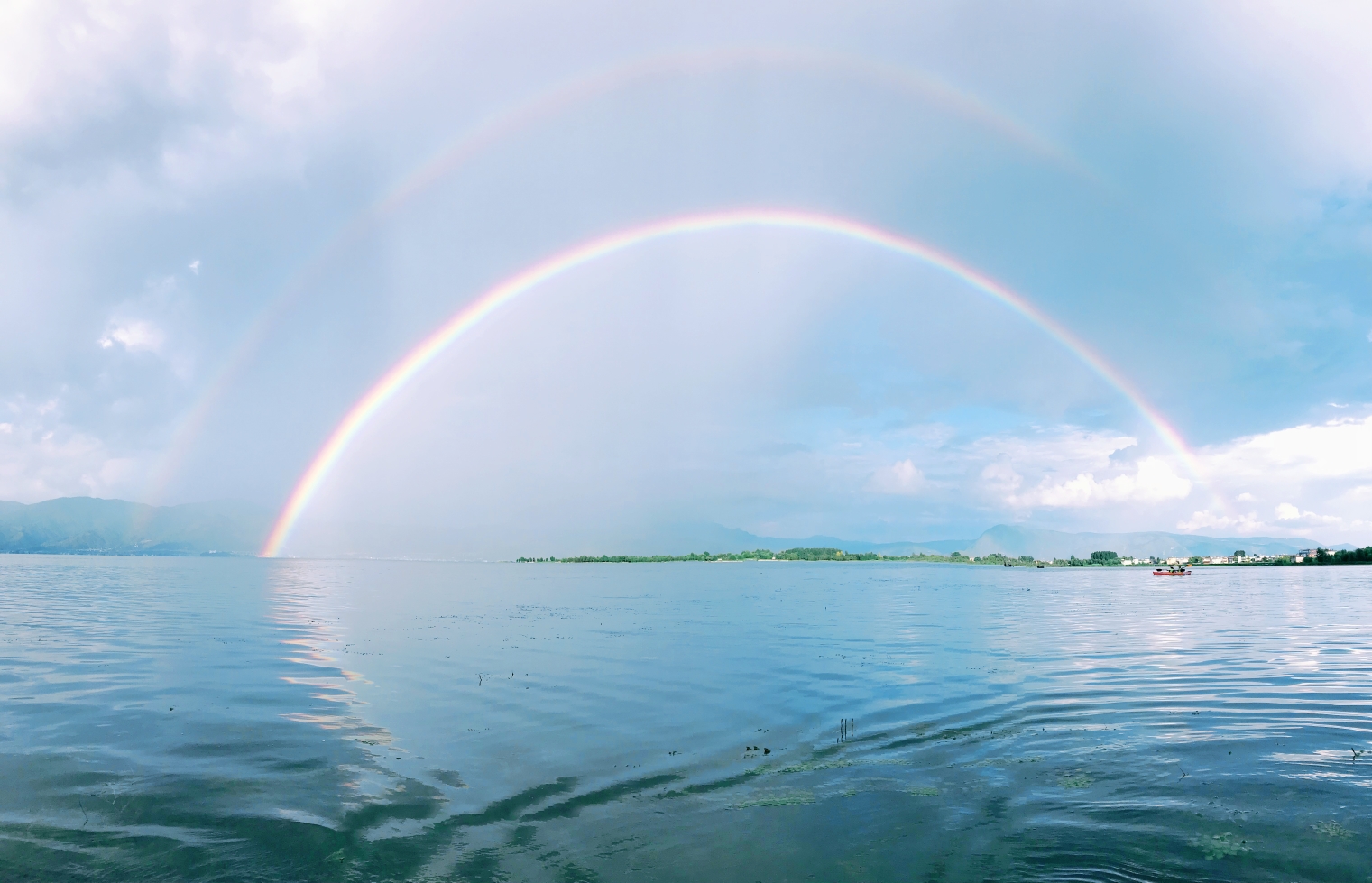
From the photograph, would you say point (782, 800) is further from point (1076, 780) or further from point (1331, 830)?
point (1331, 830)

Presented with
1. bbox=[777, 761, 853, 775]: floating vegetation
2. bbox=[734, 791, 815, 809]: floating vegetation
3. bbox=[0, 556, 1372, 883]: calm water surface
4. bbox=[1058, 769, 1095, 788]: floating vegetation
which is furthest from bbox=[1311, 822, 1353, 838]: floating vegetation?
bbox=[734, 791, 815, 809]: floating vegetation

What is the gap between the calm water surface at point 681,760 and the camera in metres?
14.9

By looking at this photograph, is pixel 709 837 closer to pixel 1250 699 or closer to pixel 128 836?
pixel 128 836

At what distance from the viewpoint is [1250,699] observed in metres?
29.9

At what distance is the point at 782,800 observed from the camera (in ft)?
60.0

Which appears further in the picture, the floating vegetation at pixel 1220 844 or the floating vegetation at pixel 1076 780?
the floating vegetation at pixel 1076 780

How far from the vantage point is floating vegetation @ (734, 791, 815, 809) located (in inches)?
707

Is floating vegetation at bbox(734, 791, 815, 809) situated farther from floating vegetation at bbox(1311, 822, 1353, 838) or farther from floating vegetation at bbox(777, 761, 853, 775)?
floating vegetation at bbox(1311, 822, 1353, 838)

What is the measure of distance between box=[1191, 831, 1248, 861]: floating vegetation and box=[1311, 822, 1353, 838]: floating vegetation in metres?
1.98

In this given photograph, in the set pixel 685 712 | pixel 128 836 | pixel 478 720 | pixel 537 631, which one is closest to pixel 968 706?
pixel 685 712

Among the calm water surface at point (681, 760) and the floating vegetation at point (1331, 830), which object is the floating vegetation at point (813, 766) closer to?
the calm water surface at point (681, 760)

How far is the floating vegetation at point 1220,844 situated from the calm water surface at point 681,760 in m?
0.07

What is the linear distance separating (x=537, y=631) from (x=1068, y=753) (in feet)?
137

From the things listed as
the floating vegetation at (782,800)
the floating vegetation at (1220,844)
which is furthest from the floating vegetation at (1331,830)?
the floating vegetation at (782,800)
